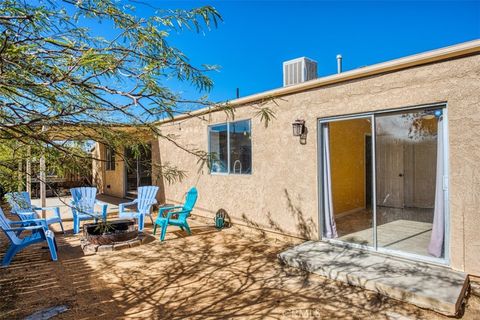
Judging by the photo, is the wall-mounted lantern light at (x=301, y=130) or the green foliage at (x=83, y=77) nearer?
the green foliage at (x=83, y=77)

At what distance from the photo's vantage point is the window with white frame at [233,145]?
623 centimetres

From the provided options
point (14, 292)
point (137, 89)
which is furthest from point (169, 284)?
point (137, 89)

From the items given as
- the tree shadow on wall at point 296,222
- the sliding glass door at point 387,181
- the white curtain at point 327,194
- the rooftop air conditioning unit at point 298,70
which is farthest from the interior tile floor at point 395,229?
the rooftop air conditioning unit at point 298,70

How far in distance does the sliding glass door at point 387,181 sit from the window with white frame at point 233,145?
5.89 feet

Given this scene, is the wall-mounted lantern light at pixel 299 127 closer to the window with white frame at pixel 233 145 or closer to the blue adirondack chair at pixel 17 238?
the window with white frame at pixel 233 145

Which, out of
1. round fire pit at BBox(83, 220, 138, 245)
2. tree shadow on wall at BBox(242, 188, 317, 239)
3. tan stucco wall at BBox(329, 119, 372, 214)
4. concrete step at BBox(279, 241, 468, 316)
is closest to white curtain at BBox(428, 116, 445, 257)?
concrete step at BBox(279, 241, 468, 316)

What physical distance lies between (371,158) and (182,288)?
10.9ft

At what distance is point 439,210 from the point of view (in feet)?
12.1

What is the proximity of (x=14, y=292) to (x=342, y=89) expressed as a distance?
5276mm

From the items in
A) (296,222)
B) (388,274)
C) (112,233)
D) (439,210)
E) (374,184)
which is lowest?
(388,274)

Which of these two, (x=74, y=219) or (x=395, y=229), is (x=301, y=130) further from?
(x=74, y=219)

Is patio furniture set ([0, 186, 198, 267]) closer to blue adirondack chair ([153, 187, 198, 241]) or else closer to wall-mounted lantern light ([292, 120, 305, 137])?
blue adirondack chair ([153, 187, 198, 241])

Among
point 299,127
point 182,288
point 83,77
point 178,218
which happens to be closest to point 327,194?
point 299,127

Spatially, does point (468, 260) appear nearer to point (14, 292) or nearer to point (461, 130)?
point (461, 130)
